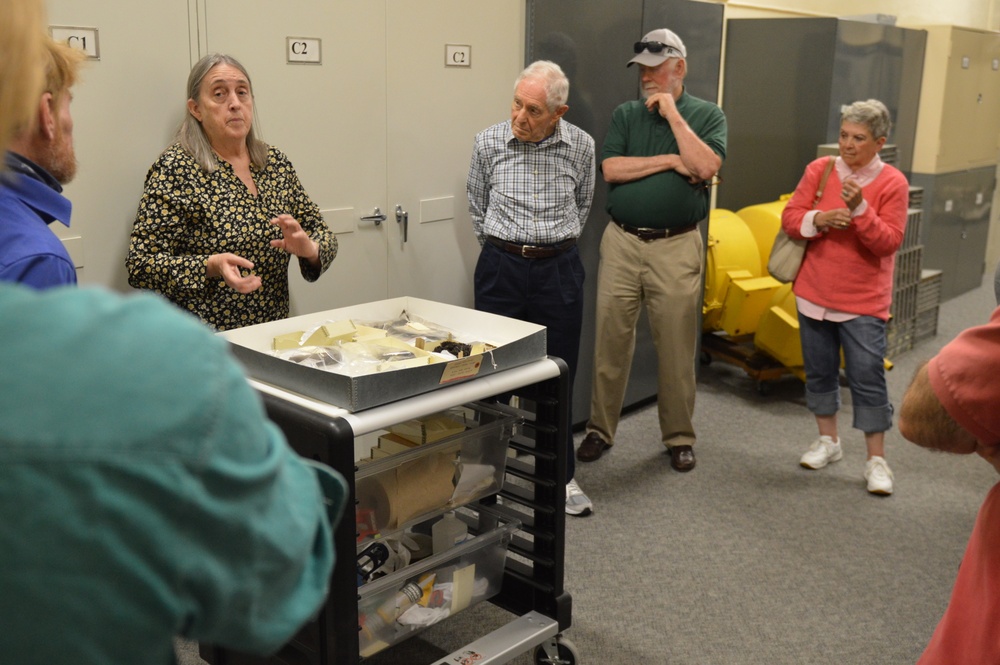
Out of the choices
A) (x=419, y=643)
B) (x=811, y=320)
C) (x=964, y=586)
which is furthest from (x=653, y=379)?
(x=964, y=586)

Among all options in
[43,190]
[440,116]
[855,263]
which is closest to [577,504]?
[855,263]

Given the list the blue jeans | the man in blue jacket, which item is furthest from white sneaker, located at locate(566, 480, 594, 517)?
the man in blue jacket

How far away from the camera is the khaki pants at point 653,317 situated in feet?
12.0

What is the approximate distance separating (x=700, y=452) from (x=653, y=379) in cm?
65

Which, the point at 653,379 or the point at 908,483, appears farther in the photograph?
the point at 653,379

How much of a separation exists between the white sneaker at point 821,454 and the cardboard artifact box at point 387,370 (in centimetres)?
207

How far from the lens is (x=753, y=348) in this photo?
489cm

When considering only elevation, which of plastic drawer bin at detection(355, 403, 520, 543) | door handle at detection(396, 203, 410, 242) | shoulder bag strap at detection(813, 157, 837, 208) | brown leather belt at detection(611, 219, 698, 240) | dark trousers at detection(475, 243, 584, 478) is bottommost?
plastic drawer bin at detection(355, 403, 520, 543)

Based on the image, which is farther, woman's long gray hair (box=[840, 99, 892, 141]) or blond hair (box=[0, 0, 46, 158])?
woman's long gray hair (box=[840, 99, 892, 141])

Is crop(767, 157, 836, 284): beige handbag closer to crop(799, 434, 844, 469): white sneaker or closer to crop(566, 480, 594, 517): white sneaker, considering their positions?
crop(799, 434, 844, 469): white sneaker

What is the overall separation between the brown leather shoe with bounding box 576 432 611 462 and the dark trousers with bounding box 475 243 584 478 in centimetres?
58

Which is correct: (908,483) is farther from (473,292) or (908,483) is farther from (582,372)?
(473,292)

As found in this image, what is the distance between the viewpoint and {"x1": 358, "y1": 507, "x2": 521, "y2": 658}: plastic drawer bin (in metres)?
2.06

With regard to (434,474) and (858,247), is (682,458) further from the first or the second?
(434,474)
